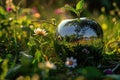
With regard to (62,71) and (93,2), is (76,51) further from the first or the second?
(93,2)

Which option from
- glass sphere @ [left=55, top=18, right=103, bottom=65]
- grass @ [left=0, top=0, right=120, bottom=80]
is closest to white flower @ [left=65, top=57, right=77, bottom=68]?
grass @ [left=0, top=0, right=120, bottom=80]

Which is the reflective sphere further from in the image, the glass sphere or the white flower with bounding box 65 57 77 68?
the white flower with bounding box 65 57 77 68

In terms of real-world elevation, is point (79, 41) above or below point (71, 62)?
above

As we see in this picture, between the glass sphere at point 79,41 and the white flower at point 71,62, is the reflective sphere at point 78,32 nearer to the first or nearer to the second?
the glass sphere at point 79,41

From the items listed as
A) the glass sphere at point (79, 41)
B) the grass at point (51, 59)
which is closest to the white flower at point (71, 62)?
the grass at point (51, 59)

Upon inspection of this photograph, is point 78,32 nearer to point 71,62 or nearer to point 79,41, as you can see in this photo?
point 79,41

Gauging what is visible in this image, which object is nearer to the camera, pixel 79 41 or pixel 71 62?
pixel 71 62

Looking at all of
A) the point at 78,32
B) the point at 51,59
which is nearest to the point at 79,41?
the point at 78,32

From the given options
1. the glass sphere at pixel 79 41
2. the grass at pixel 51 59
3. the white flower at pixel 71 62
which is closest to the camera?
the grass at pixel 51 59
